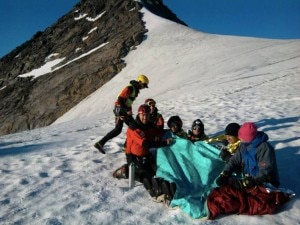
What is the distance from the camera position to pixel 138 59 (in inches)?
1465

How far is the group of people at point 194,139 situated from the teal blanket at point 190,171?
0.51 feet

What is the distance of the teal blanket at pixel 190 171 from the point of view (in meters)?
5.07

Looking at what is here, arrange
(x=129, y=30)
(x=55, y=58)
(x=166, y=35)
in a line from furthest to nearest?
(x=55, y=58), (x=129, y=30), (x=166, y=35)

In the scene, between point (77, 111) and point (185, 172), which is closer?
point (185, 172)

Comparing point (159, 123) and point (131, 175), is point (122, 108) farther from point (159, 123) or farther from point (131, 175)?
point (131, 175)

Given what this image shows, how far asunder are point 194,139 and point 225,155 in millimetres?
1509

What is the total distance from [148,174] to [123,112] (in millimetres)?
2252

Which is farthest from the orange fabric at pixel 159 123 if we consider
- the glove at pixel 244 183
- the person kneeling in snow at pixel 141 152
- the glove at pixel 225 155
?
the glove at pixel 244 183

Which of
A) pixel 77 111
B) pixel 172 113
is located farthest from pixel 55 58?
pixel 172 113

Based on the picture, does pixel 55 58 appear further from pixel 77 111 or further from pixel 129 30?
pixel 77 111

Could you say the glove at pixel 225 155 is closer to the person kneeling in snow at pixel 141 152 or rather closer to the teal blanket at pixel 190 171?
the teal blanket at pixel 190 171

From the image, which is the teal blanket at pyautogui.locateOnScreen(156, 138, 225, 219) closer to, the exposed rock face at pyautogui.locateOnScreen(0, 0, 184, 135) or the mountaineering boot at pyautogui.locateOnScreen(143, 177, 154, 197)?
the mountaineering boot at pyautogui.locateOnScreen(143, 177, 154, 197)

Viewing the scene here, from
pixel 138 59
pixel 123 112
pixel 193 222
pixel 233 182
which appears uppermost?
pixel 138 59

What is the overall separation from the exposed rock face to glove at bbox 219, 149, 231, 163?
27.8 m
